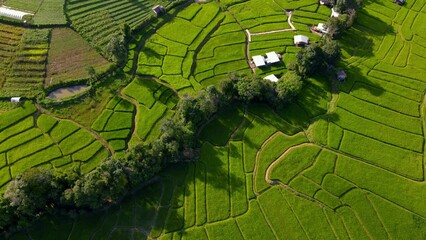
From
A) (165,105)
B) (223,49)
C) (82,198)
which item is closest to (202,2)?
(223,49)

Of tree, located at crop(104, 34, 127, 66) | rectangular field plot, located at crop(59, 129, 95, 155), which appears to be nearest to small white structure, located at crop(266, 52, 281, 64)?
tree, located at crop(104, 34, 127, 66)

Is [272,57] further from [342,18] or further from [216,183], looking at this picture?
[216,183]

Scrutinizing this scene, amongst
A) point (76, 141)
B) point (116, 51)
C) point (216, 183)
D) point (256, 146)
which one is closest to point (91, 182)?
point (76, 141)

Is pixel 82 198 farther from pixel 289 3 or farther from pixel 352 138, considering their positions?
pixel 289 3

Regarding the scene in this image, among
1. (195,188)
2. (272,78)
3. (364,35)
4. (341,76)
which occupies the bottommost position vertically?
(195,188)

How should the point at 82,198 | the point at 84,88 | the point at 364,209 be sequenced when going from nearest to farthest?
the point at 82,198 → the point at 364,209 → the point at 84,88

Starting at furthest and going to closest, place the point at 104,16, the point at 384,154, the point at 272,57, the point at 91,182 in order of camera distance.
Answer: the point at 104,16 < the point at 272,57 < the point at 384,154 < the point at 91,182

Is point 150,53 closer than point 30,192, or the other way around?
point 30,192

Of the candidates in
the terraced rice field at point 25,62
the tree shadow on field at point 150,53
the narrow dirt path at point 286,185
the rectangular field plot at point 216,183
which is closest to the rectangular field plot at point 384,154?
the narrow dirt path at point 286,185
